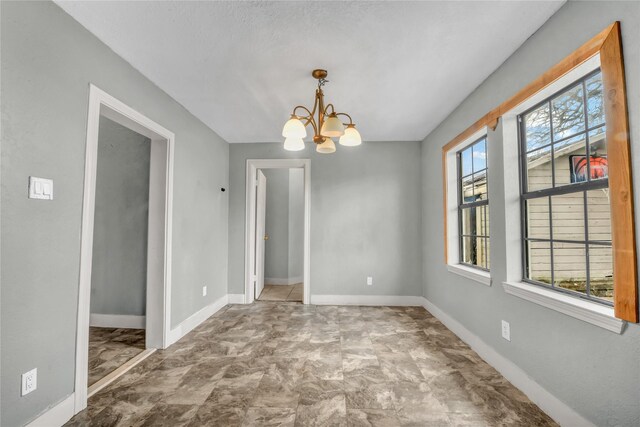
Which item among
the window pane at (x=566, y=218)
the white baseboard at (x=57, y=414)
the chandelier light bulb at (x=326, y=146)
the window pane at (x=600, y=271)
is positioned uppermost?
the chandelier light bulb at (x=326, y=146)

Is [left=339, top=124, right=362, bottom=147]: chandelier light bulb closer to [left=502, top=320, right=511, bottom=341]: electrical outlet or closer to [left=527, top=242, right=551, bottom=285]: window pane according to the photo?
[left=527, top=242, right=551, bottom=285]: window pane

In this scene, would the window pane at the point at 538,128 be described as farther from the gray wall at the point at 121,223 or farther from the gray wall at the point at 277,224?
the gray wall at the point at 277,224

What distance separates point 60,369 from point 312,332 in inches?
85.1

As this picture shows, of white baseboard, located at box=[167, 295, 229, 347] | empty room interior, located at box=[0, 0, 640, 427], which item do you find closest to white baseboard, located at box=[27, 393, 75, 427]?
empty room interior, located at box=[0, 0, 640, 427]

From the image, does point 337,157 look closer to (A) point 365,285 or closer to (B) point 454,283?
(A) point 365,285

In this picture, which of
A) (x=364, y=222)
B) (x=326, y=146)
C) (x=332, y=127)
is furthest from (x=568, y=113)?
(x=364, y=222)

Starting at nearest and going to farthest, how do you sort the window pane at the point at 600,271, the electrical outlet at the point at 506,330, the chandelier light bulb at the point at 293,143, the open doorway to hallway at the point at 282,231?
the window pane at the point at 600,271
the electrical outlet at the point at 506,330
the chandelier light bulb at the point at 293,143
the open doorway to hallway at the point at 282,231

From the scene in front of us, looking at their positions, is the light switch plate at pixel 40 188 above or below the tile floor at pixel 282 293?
above

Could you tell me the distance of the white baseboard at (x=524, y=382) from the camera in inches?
68.1

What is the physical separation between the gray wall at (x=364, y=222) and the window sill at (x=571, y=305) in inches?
87.8

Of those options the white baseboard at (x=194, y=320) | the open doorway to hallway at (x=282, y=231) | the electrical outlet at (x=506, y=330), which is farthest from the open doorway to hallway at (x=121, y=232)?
the electrical outlet at (x=506, y=330)

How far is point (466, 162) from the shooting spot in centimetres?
345

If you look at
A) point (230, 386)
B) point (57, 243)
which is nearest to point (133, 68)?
point (57, 243)

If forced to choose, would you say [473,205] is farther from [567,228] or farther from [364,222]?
[364,222]
